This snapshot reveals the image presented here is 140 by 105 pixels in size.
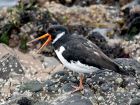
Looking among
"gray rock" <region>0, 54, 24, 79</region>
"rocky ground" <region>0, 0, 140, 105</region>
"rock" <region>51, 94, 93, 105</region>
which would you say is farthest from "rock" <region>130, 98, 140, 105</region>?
"gray rock" <region>0, 54, 24, 79</region>

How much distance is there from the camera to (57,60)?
15.9 m

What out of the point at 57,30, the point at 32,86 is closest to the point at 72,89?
the point at 32,86

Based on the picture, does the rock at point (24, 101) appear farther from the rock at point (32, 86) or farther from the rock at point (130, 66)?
the rock at point (130, 66)

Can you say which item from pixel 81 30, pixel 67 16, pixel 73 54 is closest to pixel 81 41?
pixel 73 54

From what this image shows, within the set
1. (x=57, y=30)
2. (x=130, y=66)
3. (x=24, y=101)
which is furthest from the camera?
(x=130, y=66)

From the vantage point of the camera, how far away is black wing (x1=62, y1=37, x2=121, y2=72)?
11484 millimetres

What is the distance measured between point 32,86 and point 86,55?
1.46m

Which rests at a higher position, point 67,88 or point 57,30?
point 57,30

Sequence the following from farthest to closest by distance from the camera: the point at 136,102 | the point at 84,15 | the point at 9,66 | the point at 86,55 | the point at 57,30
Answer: the point at 84,15, the point at 9,66, the point at 57,30, the point at 86,55, the point at 136,102

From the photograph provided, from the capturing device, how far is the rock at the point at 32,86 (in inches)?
467

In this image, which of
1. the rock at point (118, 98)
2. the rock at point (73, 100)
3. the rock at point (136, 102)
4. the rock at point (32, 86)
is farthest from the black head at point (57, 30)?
the rock at point (136, 102)

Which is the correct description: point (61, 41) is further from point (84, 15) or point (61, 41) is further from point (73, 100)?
point (84, 15)

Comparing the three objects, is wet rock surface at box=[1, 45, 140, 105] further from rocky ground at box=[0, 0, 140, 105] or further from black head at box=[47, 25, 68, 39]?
black head at box=[47, 25, 68, 39]

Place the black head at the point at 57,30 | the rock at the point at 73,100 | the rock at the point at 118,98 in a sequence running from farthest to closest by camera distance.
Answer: the black head at the point at 57,30 < the rock at the point at 118,98 < the rock at the point at 73,100
